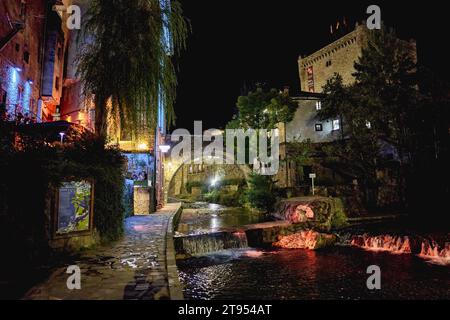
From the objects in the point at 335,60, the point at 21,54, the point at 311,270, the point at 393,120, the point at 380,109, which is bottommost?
the point at 311,270

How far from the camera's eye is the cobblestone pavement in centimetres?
522

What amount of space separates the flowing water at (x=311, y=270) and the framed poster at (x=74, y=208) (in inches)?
142

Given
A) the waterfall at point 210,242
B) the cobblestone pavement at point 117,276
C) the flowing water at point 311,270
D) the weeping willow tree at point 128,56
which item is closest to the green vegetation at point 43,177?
the cobblestone pavement at point 117,276

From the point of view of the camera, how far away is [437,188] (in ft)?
84.5

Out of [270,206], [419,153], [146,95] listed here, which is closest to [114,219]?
[146,95]

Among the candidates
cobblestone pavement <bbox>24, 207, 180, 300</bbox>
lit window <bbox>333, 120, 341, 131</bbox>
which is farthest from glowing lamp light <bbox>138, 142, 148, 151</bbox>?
lit window <bbox>333, 120, 341, 131</bbox>

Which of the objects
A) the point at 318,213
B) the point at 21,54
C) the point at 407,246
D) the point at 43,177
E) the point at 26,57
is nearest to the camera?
the point at 43,177

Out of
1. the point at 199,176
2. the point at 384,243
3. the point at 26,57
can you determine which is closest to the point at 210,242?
the point at 384,243

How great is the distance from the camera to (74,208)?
8305 mm

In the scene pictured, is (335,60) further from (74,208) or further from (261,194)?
(74,208)

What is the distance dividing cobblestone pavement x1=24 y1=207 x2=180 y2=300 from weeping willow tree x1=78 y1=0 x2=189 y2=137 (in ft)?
16.5

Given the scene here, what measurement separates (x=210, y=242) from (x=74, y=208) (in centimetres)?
677

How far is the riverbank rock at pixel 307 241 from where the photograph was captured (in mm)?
14141

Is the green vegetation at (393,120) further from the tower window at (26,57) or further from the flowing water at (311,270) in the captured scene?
the tower window at (26,57)
